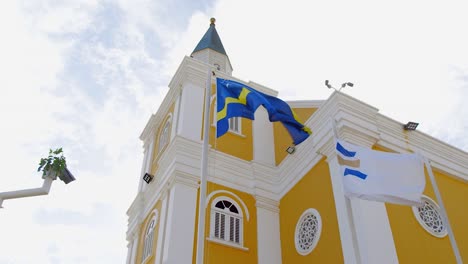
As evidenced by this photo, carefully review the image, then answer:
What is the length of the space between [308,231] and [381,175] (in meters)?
4.27

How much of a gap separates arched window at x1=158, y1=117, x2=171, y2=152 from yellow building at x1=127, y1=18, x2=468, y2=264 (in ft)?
0.36

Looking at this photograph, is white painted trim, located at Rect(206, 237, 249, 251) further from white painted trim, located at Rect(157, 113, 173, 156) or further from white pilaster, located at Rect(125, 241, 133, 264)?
white painted trim, located at Rect(157, 113, 173, 156)

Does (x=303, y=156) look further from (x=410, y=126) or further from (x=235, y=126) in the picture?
(x=235, y=126)

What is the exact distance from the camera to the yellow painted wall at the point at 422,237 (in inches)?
437

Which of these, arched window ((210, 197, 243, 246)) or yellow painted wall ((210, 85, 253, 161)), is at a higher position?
yellow painted wall ((210, 85, 253, 161))

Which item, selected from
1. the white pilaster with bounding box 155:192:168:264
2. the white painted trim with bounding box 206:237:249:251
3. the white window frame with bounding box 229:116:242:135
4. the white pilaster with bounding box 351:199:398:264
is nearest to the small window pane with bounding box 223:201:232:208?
the white painted trim with bounding box 206:237:249:251

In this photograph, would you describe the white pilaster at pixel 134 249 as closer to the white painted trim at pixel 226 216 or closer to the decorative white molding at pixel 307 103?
the white painted trim at pixel 226 216

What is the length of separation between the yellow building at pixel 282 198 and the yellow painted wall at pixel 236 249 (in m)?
0.03

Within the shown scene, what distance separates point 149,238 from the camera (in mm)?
15164

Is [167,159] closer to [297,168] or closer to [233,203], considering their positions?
[233,203]

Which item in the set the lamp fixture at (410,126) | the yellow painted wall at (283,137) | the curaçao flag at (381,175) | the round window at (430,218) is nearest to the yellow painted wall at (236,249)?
the yellow painted wall at (283,137)

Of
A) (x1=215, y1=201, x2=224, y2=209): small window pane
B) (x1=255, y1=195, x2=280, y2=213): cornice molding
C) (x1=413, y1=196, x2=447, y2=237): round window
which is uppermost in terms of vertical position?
(x1=255, y1=195, x2=280, y2=213): cornice molding

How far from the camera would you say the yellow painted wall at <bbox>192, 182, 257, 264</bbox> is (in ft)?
43.4

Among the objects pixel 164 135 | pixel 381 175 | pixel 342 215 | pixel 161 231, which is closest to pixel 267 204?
pixel 161 231
